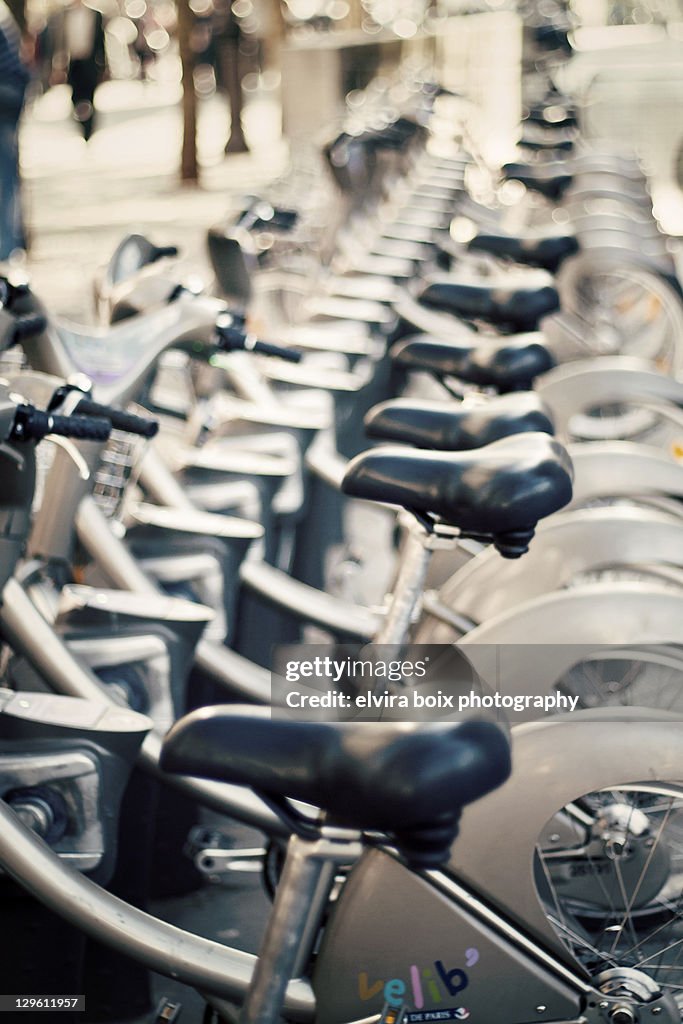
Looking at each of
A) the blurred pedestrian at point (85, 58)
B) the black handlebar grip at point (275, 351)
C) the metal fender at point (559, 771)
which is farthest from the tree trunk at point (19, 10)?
the metal fender at point (559, 771)

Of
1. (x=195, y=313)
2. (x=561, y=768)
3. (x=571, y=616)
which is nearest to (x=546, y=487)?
(x=571, y=616)

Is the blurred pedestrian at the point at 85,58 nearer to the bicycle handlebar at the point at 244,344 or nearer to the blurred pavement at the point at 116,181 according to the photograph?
the blurred pavement at the point at 116,181

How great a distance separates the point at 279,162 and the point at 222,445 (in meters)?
12.9

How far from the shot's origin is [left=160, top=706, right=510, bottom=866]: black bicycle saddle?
1.26 meters

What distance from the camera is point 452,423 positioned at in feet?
7.96

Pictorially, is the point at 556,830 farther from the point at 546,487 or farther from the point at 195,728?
the point at 195,728

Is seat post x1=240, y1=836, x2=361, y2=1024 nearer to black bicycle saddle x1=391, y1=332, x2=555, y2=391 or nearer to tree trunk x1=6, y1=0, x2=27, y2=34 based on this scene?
black bicycle saddle x1=391, y1=332, x2=555, y2=391

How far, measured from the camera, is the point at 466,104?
34.4 ft

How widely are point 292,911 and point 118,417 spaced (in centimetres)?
97

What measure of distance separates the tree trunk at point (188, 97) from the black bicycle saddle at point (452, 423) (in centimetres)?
1072

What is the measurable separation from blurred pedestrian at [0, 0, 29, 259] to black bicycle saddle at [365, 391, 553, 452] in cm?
182

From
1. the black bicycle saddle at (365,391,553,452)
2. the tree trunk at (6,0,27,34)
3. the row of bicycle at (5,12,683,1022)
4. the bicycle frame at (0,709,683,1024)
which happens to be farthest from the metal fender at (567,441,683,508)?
the tree trunk at (6,0,27,34)

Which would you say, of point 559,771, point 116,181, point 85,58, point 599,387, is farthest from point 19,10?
point 559,771

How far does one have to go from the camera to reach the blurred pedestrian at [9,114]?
12.0 feet
